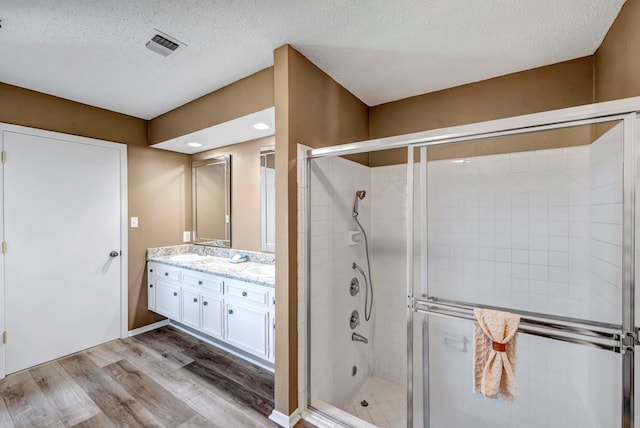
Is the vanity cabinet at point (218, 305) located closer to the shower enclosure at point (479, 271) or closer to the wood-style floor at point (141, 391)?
the wood-style floor at point (141, 391)

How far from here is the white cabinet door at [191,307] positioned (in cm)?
271

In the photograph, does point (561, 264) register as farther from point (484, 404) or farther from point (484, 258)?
point (484, 404)

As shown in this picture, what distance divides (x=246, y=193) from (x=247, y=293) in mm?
1203

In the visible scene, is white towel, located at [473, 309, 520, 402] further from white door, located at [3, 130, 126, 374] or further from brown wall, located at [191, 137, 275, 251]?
white door, located at [3, 130, 126, 374]

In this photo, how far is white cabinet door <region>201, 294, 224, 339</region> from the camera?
8.22 feet

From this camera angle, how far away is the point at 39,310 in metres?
2.46

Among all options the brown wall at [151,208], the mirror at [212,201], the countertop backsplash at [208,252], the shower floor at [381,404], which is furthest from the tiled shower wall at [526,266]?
the brown wall at [151,208]

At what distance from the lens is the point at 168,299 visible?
2.99 meters

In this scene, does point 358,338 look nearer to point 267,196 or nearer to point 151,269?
point 267,196

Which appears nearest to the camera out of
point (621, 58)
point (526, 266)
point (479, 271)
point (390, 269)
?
point (621, 58)

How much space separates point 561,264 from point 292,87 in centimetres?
212

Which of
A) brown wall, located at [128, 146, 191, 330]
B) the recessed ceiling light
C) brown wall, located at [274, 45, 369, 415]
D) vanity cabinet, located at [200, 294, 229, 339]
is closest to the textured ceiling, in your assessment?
brown wall, located at [274, 45, 369, 415]

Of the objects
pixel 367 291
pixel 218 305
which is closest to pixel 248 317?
pixel 218 305

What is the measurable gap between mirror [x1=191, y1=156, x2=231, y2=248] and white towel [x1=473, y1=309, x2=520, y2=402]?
264 centimetres
